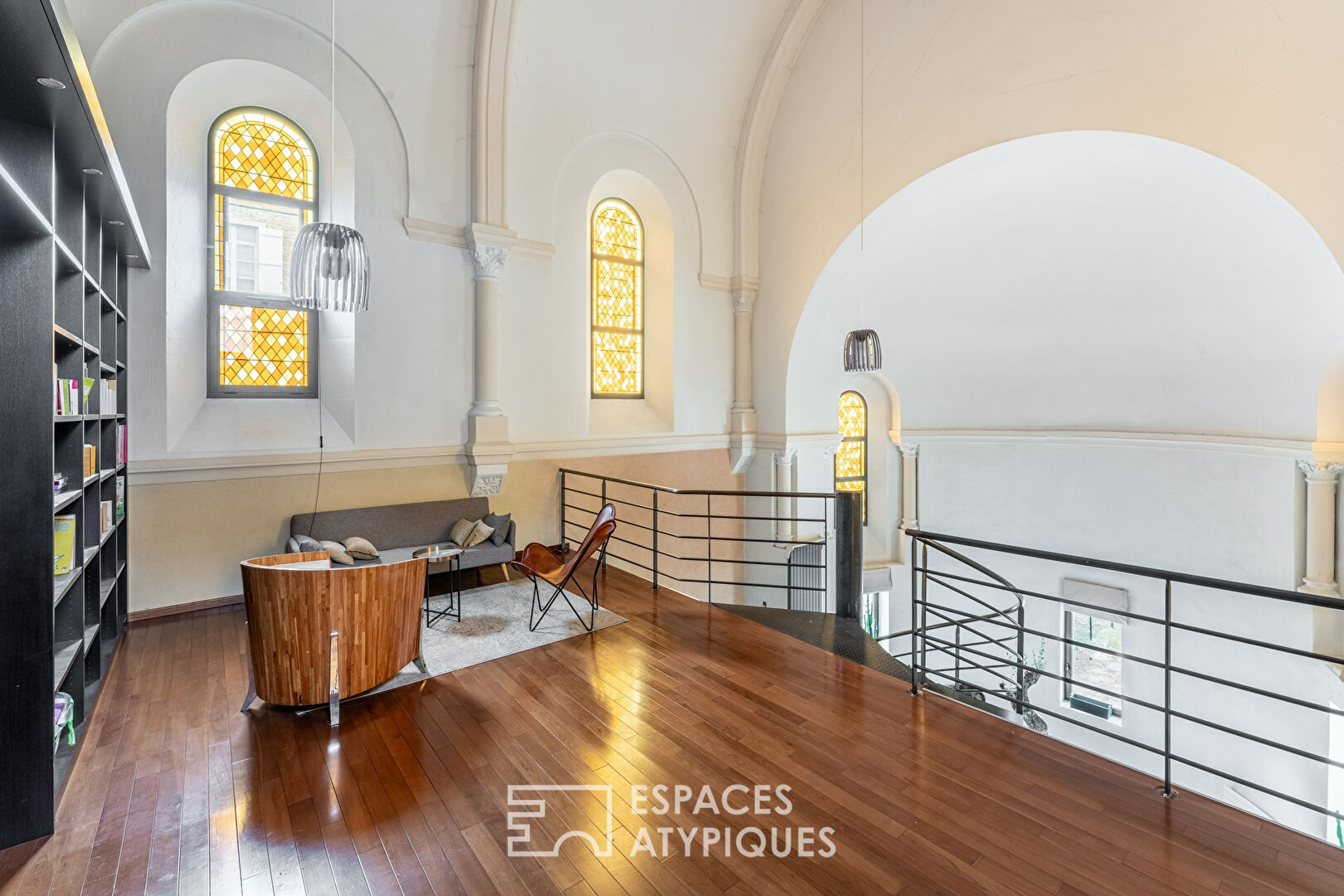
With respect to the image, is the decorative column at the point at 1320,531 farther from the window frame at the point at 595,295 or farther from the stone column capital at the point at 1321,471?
the window frame at the point at 595,295

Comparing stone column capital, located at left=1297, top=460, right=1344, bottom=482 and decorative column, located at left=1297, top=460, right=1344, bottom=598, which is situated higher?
stone column capital, located at left=1297, top=460, right=1344, bottom=482

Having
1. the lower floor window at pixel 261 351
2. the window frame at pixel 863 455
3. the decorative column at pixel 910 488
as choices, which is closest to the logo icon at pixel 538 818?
the lower floor window at pixel 261 351

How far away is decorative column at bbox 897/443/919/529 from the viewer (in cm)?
1014

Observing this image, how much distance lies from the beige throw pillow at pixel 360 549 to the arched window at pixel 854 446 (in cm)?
703

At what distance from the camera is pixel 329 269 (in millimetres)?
3832

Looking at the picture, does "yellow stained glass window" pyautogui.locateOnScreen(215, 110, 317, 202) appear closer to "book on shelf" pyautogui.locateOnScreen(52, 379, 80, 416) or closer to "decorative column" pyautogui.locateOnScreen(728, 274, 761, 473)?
"book on shelf" pyautogui.locateOnScreen(52, 379, 80, 416)

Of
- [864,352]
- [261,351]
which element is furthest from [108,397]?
[864,352]

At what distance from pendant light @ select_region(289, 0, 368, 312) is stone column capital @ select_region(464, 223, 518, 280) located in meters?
2.19

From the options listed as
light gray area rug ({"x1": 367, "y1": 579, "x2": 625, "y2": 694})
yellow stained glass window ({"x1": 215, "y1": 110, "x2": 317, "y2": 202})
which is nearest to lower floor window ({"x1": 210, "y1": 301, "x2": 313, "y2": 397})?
yellow stained glass window ({"x1": 215, "y1": 110, "x2": 317, "y2": 202})

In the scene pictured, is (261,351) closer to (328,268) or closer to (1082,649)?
(328,268)

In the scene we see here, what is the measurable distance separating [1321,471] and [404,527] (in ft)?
28.5

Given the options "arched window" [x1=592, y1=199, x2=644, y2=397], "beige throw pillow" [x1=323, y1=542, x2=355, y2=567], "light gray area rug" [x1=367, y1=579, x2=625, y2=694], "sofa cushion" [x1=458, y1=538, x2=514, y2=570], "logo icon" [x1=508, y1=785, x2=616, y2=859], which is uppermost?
"arched window" [x1=592, y1=199, x2=644, y2=397]

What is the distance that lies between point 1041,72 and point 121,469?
A: 7911 millimetres

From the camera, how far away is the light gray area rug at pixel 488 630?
3.92m
